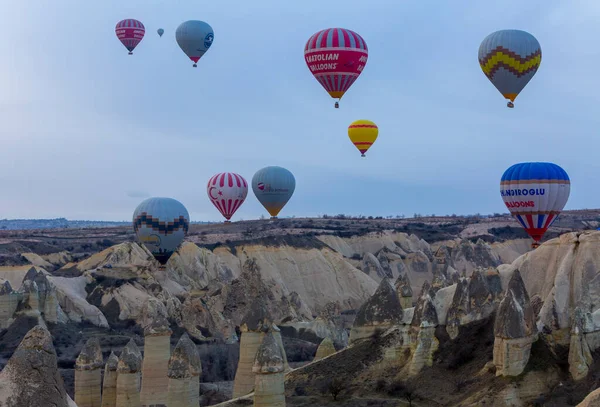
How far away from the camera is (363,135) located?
213 ft

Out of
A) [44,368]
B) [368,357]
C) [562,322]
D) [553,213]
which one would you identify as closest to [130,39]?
[553,213]

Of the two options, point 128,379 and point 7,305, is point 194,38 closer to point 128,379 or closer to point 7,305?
point 7,305

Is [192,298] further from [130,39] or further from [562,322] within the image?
[562,322]

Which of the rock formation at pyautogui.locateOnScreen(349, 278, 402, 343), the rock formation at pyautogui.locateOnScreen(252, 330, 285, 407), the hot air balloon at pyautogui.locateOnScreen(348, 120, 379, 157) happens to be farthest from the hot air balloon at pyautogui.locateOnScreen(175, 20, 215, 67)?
the rock formation at pyautogui.locateOnScreen(252, 330, 285, 407)

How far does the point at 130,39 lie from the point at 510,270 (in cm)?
4871

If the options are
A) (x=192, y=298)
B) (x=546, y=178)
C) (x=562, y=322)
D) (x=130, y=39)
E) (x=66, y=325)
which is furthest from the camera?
(x=130, y=39)

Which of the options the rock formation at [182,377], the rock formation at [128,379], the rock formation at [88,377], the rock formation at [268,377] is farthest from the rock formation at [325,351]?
the rock formation at [268,377]

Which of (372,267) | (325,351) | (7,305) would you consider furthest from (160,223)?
(372,267)

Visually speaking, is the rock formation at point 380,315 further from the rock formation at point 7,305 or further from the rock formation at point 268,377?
the rock formation at point 7,305

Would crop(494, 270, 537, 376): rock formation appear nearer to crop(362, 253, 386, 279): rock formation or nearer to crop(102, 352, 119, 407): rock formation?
crop(102, 352, 119, 407): rock formation

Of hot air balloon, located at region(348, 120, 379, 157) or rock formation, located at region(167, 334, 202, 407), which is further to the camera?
hot air balloon, located at region(348, 120, 379, 157)

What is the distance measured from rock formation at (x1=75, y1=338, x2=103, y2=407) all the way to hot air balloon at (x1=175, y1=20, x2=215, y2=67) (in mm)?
37932

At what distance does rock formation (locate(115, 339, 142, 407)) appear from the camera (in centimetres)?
3148

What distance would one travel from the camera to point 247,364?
32.7 m
